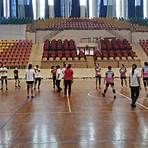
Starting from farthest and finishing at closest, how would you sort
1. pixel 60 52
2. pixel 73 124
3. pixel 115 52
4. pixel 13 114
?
pixel 115 52
pixel 60 52
pixel 13 114
pixel 73 124

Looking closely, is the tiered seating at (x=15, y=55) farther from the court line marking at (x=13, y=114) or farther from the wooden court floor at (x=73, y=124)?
the wooden court floor at (x=73, y=124)

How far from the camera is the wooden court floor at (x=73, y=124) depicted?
31.9 feet

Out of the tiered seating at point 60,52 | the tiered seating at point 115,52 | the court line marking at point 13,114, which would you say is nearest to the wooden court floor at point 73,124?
the court line marking at point 13,114

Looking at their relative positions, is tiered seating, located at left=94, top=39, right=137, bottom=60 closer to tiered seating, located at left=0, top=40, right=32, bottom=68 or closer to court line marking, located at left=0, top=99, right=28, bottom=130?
tiered seating, located at left=0, top=40, right=32, bottom=68

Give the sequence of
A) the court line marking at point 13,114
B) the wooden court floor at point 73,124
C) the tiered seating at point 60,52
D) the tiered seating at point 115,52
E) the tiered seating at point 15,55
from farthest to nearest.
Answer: the tiered seating at point 115,52 → the tiered seating at point 60,52 → the tiered seating at point 15,55 → the court line marking at point 13,114 → the wooden court floor at point 73,124

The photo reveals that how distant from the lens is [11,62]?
44656 mm

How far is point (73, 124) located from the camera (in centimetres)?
1245

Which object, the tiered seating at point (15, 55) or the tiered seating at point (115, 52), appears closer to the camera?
the tiered seating at point (15, 55)

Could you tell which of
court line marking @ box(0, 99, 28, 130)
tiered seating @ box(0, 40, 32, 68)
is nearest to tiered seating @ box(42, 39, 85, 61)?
tiered seating @ box(0, 40, 32, 68)

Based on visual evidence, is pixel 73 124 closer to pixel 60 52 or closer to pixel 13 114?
pixel 13 114

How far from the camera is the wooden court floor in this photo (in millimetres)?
9727

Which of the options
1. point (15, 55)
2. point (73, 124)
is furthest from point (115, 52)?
point (73, 124)

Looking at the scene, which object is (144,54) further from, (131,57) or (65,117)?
(65,117)

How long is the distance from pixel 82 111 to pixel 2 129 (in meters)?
4.50
